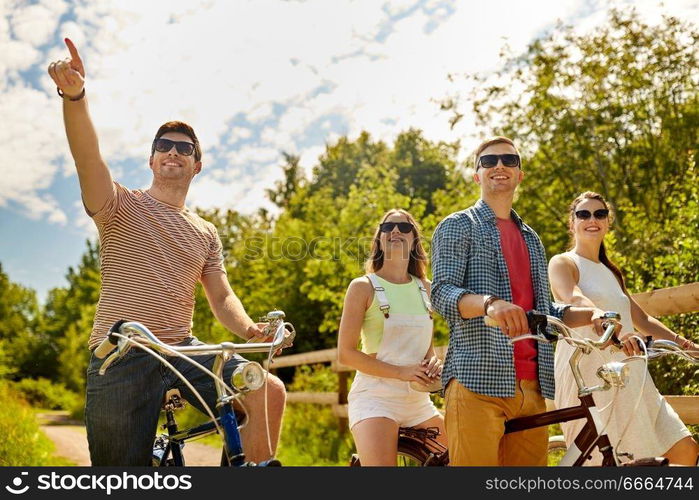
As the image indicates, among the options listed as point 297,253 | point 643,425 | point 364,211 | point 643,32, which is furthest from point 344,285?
point 643,425

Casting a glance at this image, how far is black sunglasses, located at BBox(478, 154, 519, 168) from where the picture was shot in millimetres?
3223

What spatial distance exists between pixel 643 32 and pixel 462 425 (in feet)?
48.4

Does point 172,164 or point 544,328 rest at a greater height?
point 172,164

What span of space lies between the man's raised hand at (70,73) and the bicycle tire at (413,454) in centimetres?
207

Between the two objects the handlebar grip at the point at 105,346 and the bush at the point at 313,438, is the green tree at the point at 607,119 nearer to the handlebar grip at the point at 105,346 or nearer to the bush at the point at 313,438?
the bush at the point at 313,438

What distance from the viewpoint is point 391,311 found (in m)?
3.98

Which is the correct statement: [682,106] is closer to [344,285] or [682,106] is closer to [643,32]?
[643,32]

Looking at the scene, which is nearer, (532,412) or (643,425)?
(532,412)

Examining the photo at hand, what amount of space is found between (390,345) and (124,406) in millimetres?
1406

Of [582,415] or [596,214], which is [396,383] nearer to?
[582,415]

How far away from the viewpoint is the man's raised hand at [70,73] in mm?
2811

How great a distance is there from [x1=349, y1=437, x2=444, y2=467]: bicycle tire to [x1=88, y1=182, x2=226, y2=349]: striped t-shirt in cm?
114

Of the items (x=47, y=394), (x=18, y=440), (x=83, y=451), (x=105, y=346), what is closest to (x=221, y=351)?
(x=105, y=346)

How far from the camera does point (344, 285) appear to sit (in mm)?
15625
